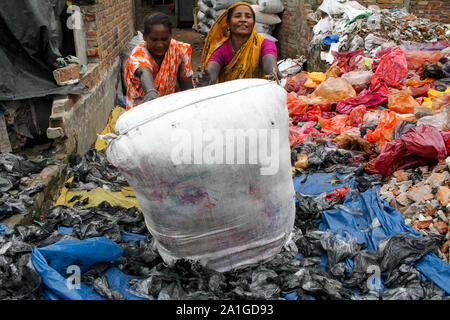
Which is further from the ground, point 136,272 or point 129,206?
point 136,272

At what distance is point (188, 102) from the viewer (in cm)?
183

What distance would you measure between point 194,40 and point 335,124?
8577 mm

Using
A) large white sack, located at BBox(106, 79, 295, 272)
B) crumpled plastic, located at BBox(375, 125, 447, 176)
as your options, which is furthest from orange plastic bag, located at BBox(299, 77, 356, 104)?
large white sack, located at BBox(106, 79, 295, 272)

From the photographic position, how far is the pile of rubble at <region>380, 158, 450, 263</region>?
8.64ft

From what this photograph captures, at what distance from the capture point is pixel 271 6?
9250 millimetres

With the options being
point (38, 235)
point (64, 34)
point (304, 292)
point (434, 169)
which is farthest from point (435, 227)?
point (64, 34)

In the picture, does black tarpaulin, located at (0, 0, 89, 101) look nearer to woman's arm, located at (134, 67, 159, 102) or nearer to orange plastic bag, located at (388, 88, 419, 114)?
Result: woman's arm, located at (134, 67, 159, 102)

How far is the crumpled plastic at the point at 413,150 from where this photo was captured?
3.20m

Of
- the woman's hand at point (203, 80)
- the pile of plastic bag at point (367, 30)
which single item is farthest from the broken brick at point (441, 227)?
the pile of plastic bag at point (367, 30)

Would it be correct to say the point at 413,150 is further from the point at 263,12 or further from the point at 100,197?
the point at 263,12

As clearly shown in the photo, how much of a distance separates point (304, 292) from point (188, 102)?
1.20 m
